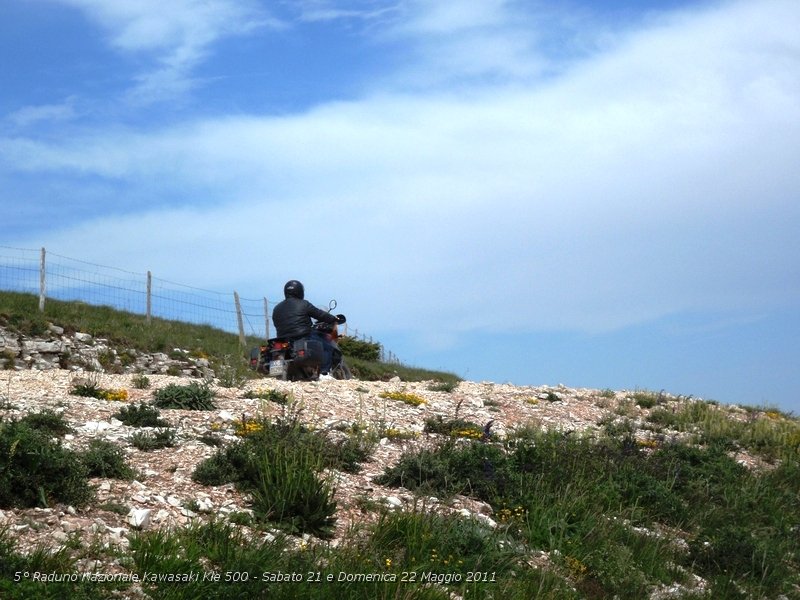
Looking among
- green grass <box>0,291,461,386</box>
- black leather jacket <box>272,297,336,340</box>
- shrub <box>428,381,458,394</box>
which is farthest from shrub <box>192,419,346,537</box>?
green grass <box>0,291,461,386</box>

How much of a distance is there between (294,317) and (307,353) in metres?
0.75

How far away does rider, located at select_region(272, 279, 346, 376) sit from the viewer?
55.0ft

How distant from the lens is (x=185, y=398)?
36.3 ft

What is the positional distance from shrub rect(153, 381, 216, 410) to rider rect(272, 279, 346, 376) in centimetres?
534

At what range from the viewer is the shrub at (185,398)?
10945 millimetres

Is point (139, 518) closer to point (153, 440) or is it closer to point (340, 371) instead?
point (153, 440)

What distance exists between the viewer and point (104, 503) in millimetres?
7203

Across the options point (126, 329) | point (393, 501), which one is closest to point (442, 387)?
point (393, 501)

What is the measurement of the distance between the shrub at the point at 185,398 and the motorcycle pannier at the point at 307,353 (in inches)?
197

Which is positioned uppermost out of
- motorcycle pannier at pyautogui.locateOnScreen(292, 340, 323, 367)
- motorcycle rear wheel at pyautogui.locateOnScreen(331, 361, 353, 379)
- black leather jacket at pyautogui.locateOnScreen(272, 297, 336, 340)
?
black leather jacket at pyautogui.locateOnScreen(272, 297, 336, 340)

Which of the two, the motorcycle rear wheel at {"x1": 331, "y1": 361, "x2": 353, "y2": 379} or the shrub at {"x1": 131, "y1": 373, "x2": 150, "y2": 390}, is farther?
the motorcycle rear wheel at {"x1": 331, "y1": 361, "x2": 353, "y2": 379}

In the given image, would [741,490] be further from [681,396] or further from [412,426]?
[681,396]

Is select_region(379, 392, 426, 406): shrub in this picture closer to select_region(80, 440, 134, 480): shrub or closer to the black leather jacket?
the black leather jacket

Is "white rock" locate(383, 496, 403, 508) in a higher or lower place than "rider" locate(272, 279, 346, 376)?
lower
